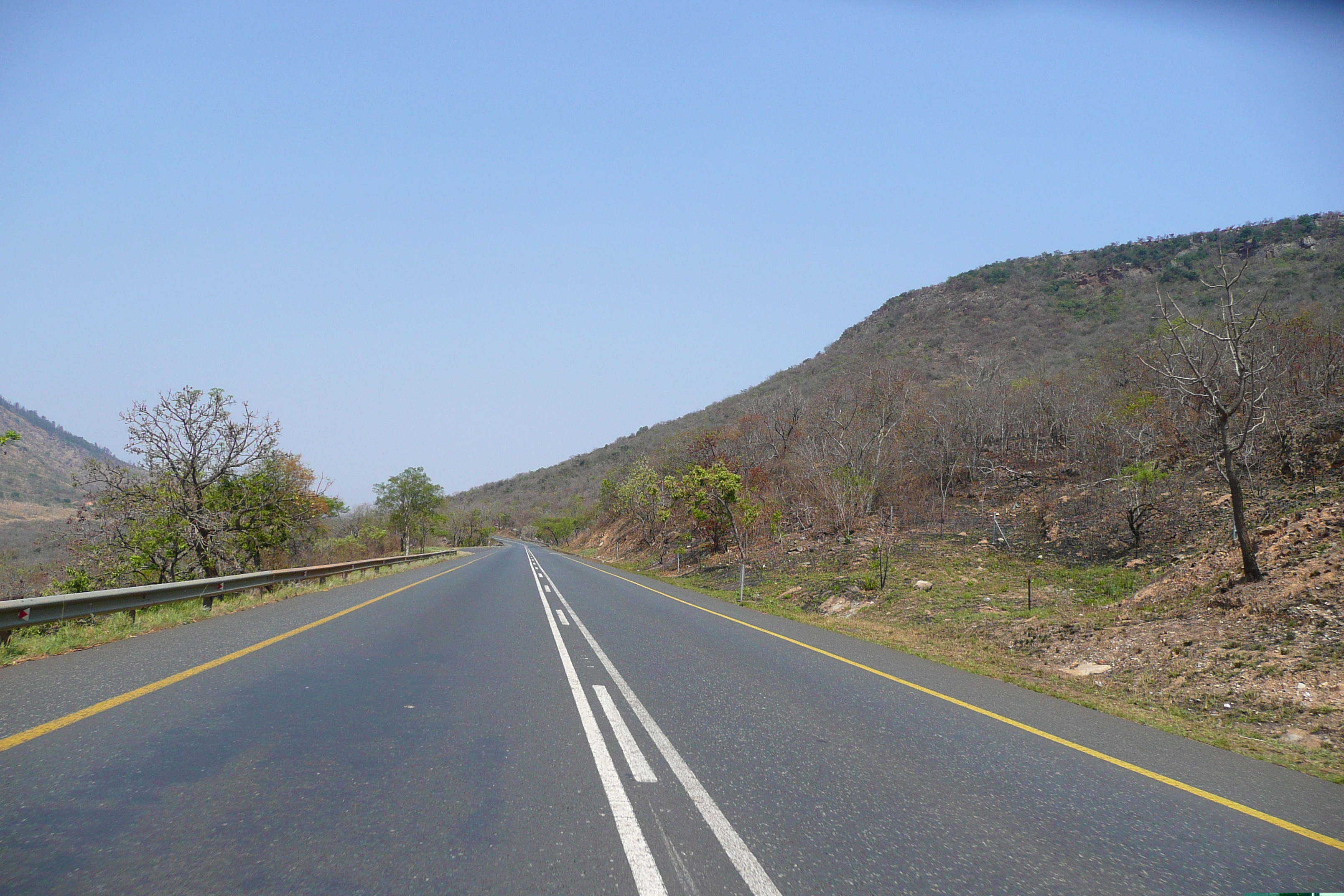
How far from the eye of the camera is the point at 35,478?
336ft

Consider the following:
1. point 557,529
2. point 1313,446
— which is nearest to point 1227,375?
point 1313,446

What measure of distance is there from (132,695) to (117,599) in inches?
191

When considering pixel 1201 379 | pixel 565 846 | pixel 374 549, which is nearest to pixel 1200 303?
pixel 1201 379

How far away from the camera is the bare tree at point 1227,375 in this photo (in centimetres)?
939

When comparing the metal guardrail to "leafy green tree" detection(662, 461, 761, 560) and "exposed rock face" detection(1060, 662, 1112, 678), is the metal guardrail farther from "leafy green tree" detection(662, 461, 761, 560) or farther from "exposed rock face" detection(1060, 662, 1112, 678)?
"leafy green tree" detection(662, 461, 761, 560)

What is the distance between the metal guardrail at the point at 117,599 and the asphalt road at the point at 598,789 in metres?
0.85

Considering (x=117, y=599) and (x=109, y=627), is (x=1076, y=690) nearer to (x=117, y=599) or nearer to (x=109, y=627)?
(x=109, y=627)

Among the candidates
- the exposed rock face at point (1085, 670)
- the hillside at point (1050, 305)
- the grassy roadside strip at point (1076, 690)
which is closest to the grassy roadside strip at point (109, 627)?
the grassy roadside strip at point (1076, 690)

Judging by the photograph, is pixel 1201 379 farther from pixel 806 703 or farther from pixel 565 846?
pixel 565 846

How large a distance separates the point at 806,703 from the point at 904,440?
26.3 meters

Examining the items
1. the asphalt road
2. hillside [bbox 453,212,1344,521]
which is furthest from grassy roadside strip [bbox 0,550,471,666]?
hillside [bbox 453,212,1344,521]

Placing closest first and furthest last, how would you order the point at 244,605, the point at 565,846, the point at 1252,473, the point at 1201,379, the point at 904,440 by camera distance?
the point at 565,846 < the point at 1201,379 < the point at 244,605 < the point at 1252,473 < the point at 904,440

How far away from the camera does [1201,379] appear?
9461 millimetres

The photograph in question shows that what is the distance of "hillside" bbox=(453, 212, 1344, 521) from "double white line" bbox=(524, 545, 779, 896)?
2866 cm
